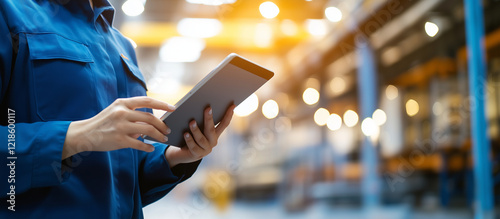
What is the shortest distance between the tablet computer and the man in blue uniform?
24 mm

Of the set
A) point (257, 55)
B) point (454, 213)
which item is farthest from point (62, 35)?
point (257, 55)

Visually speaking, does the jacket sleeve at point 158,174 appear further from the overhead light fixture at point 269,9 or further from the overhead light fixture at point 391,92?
the overhead light fixture at point 391,92

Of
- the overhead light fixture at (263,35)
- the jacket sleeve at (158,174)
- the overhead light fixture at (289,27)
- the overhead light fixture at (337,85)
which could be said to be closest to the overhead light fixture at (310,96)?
the overhead light fixture at (337,85)

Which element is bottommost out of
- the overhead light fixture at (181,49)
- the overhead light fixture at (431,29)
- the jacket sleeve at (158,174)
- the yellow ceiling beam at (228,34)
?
the jacket sleeve at (158,174)

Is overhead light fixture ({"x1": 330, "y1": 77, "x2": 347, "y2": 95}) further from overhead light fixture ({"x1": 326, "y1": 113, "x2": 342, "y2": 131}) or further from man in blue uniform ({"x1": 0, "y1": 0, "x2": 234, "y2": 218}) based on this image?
man in blue uniform ({"x1": 0, "y1": 0, "x2": 234, "y2": 218})

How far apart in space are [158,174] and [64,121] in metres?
0.34

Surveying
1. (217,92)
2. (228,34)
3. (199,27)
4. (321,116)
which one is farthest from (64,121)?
(321,116)

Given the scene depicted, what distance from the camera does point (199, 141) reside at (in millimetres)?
968

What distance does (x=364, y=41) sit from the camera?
6918 millimetres

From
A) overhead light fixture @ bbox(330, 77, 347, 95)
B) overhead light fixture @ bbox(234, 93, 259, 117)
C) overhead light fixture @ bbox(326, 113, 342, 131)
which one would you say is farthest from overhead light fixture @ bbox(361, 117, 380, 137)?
overhead light fixture @ bbox(234, 93, 259, 117)

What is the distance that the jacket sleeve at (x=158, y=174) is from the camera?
1055mm

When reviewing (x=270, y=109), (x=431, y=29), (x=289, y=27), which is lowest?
(x=270, y=109)

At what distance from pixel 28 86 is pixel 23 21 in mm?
113

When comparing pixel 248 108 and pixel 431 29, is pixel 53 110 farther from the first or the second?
pixel 248 108
